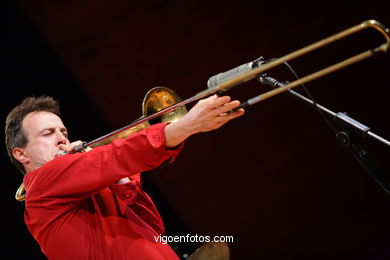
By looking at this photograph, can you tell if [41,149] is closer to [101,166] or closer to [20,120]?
[20,120]

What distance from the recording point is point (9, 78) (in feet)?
10.5

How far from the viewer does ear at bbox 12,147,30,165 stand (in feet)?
7.22

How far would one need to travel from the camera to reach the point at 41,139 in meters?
2.16

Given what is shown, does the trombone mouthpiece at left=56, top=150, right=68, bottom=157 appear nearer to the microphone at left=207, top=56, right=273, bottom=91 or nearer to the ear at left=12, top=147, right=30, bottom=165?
the ear at left=12, top=147, right=30, bottom=165

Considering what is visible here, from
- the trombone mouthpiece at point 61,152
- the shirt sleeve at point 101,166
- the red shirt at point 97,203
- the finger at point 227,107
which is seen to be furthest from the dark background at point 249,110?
the finger at point 227,107

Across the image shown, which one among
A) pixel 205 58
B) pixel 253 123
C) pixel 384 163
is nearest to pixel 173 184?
pixel 253 123

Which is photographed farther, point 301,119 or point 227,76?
point 301,119

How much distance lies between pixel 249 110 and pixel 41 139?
244cm

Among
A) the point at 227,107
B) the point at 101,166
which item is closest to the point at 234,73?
the point at 227,107

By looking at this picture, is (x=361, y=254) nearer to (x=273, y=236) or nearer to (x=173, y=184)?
(x=273, y=236)

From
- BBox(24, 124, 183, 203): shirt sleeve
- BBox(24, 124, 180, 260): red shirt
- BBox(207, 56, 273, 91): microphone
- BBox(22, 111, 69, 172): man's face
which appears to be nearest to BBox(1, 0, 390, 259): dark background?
BBox(22, 111, 69, 172): man's face

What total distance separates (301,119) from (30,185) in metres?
3.01

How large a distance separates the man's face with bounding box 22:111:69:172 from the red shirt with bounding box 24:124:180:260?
26 cm

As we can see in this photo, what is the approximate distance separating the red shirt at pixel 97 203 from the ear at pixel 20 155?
332 mm
